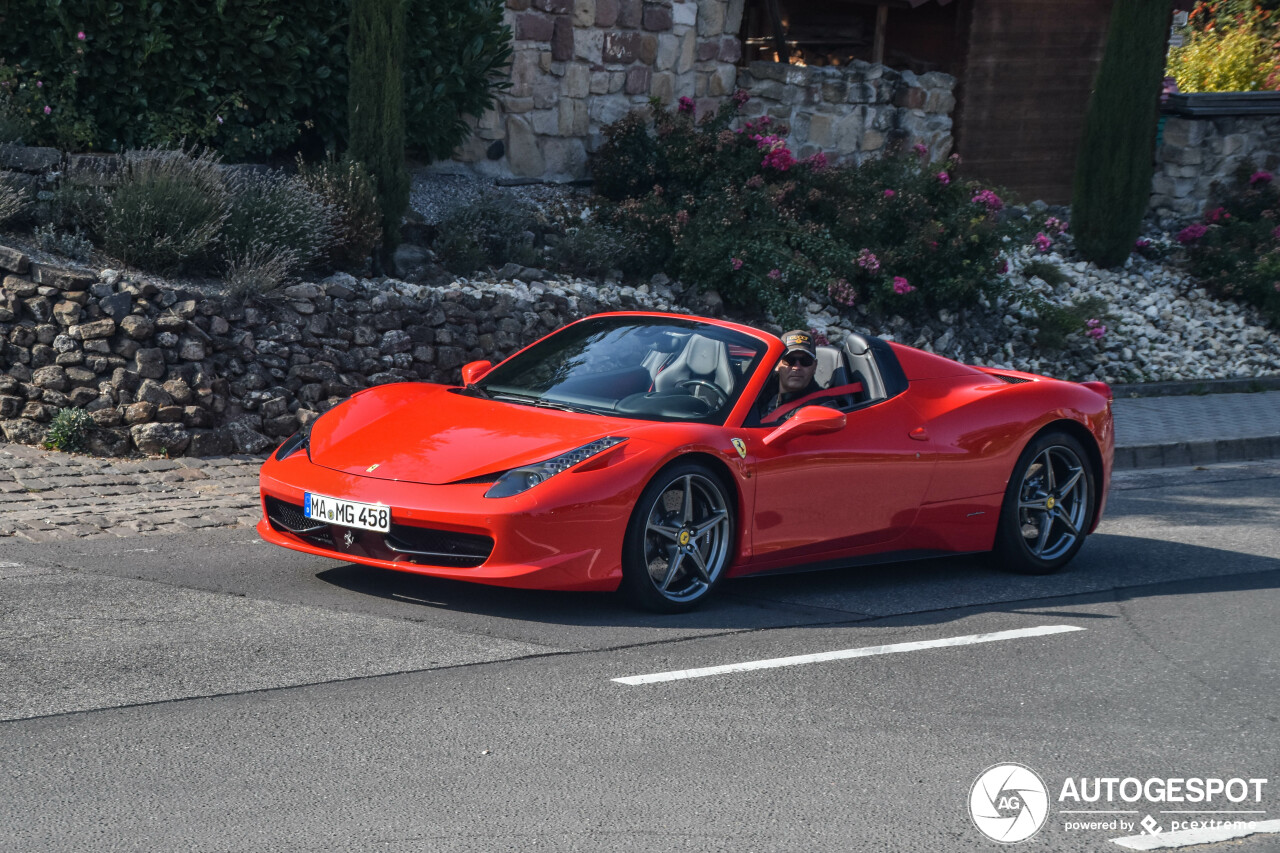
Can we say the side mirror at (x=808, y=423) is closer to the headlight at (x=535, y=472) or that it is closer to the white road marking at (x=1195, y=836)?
the headlight at (x=535, y=472)

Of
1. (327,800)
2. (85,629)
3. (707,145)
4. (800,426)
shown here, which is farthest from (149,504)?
(707,145)

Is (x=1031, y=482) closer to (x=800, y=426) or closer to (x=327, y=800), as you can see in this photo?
(x=800, y=426)

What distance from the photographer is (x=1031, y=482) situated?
796 centimetres

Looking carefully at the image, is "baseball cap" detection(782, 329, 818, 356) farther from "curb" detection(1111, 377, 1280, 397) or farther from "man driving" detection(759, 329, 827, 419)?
"curb" detection(1111, 377, 1280, 397)

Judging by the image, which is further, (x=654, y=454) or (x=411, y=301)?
(x=411, y=301)

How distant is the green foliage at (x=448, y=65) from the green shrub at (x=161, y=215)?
2.47 meters

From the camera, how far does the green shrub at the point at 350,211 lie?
1155 cm

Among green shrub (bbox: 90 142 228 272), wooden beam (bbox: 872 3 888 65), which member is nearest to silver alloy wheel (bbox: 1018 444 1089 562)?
green shrub (bbox: 90 142 228 272)

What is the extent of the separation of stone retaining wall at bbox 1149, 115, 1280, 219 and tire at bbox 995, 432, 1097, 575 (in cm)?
1345

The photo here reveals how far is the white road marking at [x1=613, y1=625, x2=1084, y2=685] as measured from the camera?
218 inches

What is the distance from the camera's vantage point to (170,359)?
995 centimetres

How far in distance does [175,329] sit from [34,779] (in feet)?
20.3

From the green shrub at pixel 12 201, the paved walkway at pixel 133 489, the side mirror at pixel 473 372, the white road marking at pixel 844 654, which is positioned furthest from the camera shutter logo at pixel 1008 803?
the green shrub at pixel 12 201

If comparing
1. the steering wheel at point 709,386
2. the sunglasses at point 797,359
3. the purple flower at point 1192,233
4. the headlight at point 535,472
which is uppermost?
the purple flower at point 1192,233
